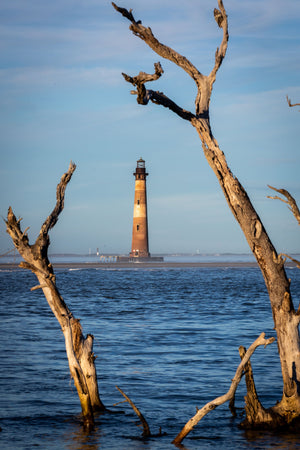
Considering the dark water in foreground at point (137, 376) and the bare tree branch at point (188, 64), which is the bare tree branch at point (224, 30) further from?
the dark water in foreground at point (137, 376)

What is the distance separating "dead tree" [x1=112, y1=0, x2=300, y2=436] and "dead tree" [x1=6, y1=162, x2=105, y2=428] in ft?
7.63

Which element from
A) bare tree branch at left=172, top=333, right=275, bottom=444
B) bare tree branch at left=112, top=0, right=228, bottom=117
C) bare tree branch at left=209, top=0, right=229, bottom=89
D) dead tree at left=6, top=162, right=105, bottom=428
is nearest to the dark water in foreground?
bare tree branch at left=172, top=333, right=275, bottom=444

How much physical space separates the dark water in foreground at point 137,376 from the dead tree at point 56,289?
1035mm

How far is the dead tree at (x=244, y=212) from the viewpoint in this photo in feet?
35.1

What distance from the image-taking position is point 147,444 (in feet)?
37.0

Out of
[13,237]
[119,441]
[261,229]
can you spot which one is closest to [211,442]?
[119,441]

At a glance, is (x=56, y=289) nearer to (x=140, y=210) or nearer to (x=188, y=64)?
(x=188, y=64)

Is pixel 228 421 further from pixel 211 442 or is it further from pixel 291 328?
pixel 291 328

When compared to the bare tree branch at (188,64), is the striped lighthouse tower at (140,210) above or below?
above

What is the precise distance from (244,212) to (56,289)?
3.51 meters

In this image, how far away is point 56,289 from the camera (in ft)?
38.0

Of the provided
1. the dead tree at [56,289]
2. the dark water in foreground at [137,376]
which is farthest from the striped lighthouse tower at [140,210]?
the dead tree at [56,289]

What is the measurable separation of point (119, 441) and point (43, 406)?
3138mm

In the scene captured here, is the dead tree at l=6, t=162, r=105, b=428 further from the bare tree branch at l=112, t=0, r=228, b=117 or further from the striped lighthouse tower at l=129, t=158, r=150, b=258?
the striped lighthouse tower at l=129, t=158, r=150, b=258
